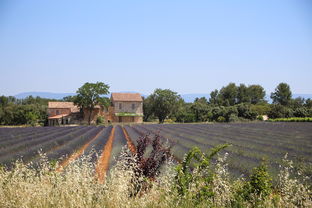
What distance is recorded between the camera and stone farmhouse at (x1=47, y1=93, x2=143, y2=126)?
2159 inches

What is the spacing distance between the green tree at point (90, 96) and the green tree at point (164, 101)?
11100 millimetres

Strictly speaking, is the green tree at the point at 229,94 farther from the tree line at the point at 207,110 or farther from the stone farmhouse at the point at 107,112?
the stone farmhouse at the point at 107,112

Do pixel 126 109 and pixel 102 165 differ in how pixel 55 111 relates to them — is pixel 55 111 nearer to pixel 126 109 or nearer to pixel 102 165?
pixel 126 109

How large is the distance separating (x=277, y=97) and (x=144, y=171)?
267ft

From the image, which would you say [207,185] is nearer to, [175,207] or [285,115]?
[175,207]

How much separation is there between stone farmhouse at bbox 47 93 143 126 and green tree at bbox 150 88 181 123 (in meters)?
3.32

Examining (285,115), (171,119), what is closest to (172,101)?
(171,119)

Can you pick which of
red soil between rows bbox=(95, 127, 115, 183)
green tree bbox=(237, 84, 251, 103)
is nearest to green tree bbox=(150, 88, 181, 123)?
green tree bbox=(237, 84, 251, 103)

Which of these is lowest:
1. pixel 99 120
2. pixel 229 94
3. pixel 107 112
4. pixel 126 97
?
pixel 99 120

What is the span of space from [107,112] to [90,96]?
634 centimetres

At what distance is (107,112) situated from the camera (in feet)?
188

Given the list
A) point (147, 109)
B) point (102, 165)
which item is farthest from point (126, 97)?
point (102, 165)

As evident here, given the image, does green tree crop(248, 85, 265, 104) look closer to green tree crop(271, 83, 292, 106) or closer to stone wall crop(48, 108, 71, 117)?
green tree crop(271, 83, 292, 106)

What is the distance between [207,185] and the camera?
5.03m
